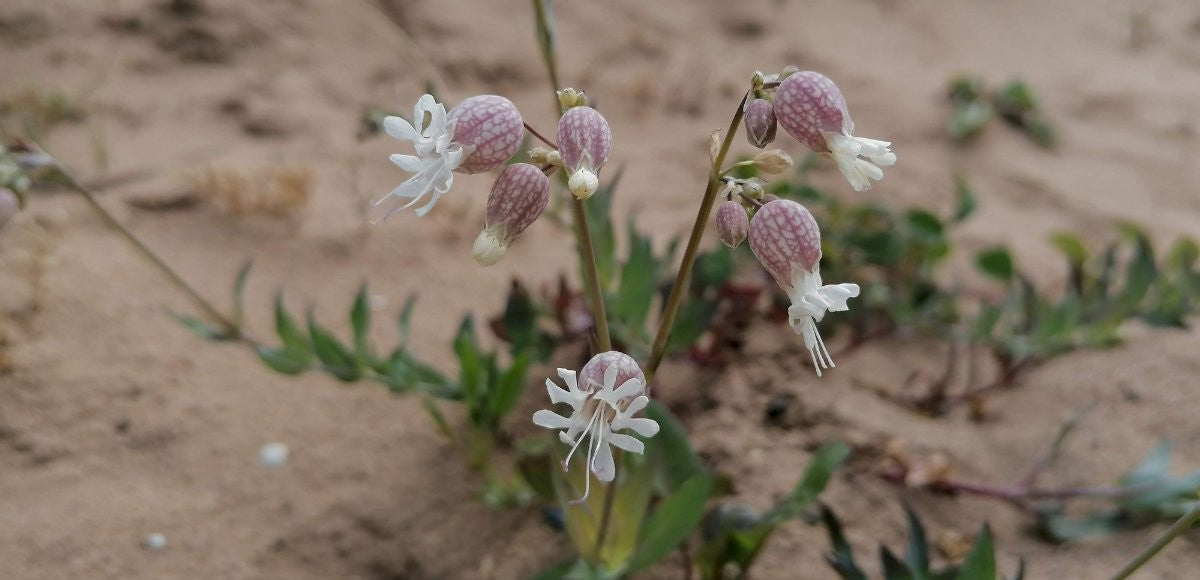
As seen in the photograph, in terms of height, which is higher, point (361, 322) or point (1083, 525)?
point (1083, 525)

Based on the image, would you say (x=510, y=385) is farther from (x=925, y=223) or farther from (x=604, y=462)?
(x=925, y=223)

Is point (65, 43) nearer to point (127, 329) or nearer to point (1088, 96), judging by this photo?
point (127, 329)

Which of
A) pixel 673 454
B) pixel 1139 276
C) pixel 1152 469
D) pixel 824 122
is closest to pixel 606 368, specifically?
pixel 824 122

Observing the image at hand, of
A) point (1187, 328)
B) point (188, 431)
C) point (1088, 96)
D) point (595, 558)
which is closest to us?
point (595, 558)

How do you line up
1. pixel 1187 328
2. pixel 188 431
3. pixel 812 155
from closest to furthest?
pixel 188 431 < pixel 1187 328 < pixel 812 155

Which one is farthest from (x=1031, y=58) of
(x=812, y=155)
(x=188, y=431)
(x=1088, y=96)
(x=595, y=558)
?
(x=188, y=431)

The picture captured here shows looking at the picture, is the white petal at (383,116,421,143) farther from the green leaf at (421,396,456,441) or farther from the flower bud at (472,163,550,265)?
the green leaf at (421,396,456,441)

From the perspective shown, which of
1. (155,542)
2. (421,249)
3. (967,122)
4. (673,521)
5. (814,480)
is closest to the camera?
(673,521)

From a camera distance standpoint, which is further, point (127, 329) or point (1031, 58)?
point (1031, 58)
